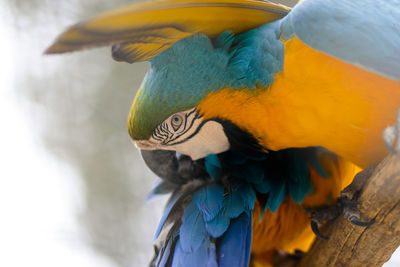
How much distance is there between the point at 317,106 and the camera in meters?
1.03

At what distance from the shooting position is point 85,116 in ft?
8.30

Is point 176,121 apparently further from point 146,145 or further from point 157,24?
point 157,24

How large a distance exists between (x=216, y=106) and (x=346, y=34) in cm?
35

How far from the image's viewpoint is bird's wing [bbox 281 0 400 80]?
0.94 m

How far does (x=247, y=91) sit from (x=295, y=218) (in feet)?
1.75

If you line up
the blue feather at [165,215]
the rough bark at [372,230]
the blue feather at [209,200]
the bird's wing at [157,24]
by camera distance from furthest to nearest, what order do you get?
the blue feather at [165,215] → the blue feather at [209,200] → the rough bark at [372,230] → the bird's wing at [157,24]

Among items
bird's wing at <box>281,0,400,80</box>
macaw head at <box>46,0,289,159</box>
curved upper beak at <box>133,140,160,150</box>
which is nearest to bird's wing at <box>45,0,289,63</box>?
macaw head at <box>46,0,289,159</box>

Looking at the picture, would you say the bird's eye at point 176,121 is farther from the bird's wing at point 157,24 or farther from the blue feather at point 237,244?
the blue feather at point 237,244

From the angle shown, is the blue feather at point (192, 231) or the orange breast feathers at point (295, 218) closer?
the blue feather at point (192, 231)

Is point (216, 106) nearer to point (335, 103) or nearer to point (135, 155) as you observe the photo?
point (335, 103)

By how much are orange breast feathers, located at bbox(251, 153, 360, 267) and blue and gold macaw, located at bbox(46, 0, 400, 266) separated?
11cm

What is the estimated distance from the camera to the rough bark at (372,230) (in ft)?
3.01

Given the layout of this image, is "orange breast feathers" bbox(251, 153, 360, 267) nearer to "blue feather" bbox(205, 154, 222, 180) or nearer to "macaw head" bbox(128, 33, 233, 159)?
"blue feather" bbox(205, 154, 222, 180)

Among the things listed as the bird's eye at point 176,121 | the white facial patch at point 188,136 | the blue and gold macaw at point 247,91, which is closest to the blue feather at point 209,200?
the blue and gold macaw at point 247,91
